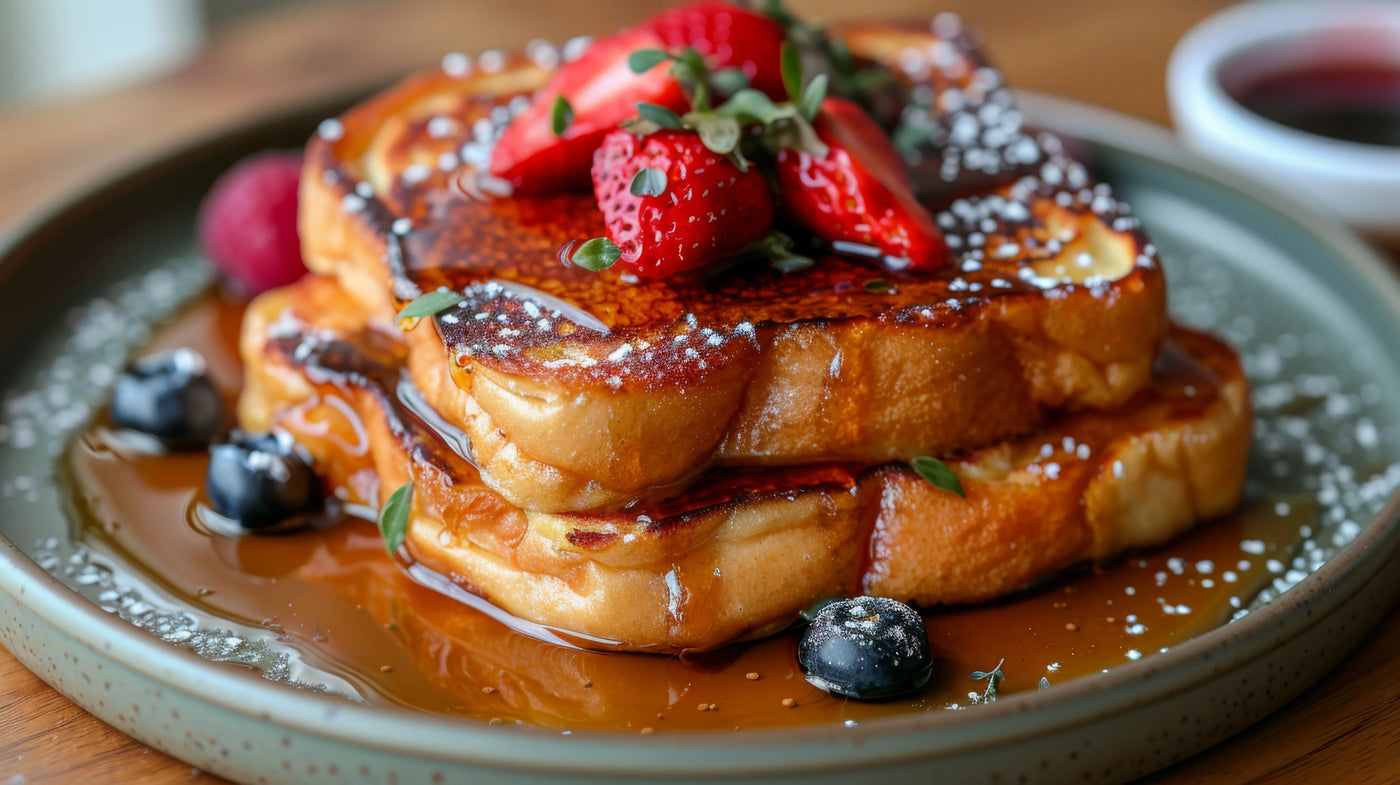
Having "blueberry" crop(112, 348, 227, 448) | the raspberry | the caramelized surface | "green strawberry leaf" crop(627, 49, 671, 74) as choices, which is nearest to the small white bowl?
the caramelized surface

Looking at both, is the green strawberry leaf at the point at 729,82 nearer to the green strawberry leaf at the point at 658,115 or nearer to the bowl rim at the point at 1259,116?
the green strawberry leaf at the point at 658,115

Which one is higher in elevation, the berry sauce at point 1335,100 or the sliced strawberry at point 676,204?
the sliced strawberry at point 676,204

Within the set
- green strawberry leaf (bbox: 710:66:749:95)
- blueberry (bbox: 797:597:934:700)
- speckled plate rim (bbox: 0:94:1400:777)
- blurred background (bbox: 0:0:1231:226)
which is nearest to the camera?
speckled plate rim (bbox: 0:94:1400:777)

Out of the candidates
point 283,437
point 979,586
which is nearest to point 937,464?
point 979,586

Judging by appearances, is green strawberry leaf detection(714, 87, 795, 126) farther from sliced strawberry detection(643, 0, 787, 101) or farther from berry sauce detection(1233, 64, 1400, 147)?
berry sauce detection(1233, 64, 1400, 147)

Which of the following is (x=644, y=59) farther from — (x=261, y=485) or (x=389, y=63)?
(x=389, y=63)

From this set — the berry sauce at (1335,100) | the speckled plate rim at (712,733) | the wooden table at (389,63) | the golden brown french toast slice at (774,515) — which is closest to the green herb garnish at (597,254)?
the golden brown french toast slice at (774,515)
